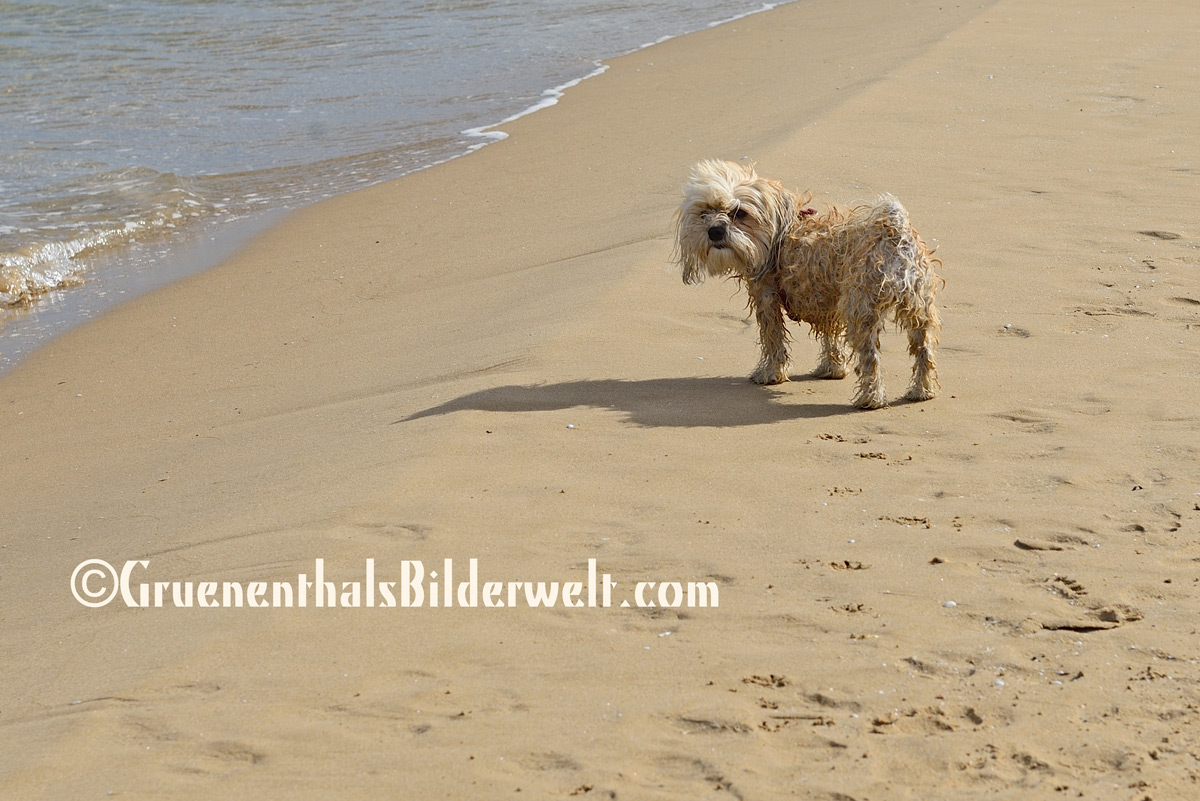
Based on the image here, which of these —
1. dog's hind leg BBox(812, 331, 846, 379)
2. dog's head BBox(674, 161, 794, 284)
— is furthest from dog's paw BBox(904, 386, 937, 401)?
dog's head BBox(674, 161, 794, 284)

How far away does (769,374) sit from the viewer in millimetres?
6000

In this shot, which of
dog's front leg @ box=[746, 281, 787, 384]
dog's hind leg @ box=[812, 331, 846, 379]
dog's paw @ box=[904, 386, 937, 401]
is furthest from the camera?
dog's hind leg @ box=[812, 331, 846, 379]

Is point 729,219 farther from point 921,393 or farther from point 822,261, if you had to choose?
point 921,393

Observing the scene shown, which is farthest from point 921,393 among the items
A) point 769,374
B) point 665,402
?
point 665,402

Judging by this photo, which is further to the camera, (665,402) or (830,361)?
(830,361)

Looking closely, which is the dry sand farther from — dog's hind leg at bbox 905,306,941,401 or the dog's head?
the dog's head

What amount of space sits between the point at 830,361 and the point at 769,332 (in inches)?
17.8

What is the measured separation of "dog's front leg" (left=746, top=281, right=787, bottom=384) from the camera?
583 centimetres

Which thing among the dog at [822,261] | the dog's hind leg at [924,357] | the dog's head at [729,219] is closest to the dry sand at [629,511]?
the dog's hind leg at [924,357]

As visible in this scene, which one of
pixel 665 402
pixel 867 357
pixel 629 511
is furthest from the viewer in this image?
pixel 665 402

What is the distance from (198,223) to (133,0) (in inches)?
596

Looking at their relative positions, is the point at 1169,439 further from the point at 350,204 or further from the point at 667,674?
the point at 350,204

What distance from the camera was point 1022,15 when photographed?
14945 mm

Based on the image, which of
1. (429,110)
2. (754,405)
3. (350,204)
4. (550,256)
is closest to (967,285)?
(754,405)
